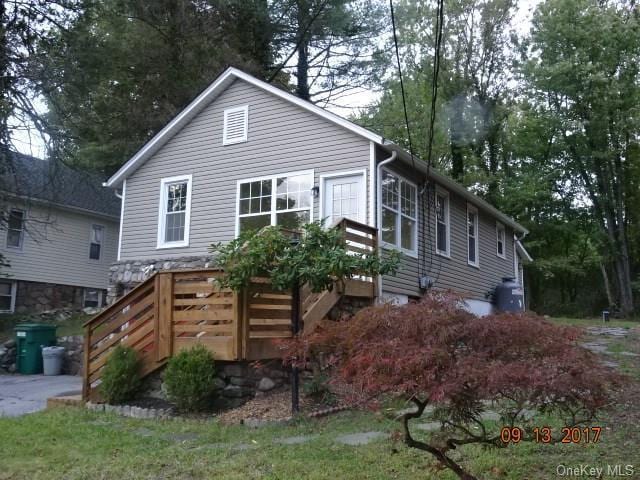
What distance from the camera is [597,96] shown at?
2264cm

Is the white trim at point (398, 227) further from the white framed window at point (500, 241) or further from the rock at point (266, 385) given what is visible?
the white framed window at point (500, 241)

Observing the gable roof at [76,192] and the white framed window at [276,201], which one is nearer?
the white framed window at [276,201]

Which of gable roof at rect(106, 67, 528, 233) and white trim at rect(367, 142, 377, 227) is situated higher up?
gable roof at rect(106, 67, 528, 233)

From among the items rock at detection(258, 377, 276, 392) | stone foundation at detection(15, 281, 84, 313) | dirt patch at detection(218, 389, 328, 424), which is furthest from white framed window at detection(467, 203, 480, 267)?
stone foundation at detection(15, 281, 84, 313)

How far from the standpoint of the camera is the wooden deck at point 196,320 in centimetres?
703

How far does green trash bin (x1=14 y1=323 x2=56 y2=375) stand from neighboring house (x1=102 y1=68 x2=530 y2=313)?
181 cm

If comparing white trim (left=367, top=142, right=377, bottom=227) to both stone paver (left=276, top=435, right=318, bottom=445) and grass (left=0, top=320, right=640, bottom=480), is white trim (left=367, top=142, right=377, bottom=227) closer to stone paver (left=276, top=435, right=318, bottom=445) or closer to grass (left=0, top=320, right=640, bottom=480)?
grass (left=0, top=320, right=640, bottom=480)

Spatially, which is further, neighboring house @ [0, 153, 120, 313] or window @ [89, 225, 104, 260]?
window @ [89, 225, 104, 260]

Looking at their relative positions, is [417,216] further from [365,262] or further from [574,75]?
[574,75]

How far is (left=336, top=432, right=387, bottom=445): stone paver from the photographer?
5.10 meters

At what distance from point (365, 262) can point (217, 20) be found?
533 inches

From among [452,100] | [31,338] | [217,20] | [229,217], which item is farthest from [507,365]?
[452,100]

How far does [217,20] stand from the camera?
1786cm
